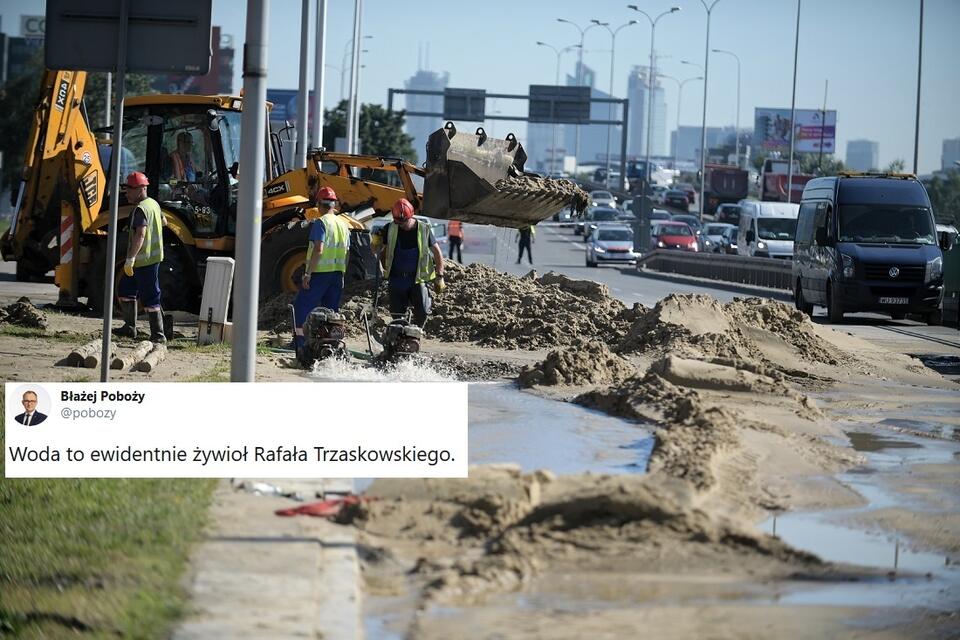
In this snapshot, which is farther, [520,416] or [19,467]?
A: [520,416]

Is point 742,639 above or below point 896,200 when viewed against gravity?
below

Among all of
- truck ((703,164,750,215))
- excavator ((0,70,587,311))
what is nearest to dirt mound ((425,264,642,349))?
excavator ((0,70,587,311))

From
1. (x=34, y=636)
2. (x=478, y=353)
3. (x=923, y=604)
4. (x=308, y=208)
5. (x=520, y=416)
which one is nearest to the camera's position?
(x=34, y=636)

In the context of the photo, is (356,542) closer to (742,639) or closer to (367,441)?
(367,441)

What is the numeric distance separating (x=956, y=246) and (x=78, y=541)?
2532cm

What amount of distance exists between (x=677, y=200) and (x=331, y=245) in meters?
107

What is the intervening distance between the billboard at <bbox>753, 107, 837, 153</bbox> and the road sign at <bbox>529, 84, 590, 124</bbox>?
201ft

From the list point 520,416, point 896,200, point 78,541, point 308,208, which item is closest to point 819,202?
point 896,200

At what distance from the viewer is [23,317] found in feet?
62.3

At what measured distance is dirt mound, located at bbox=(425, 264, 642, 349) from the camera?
20.4 meters

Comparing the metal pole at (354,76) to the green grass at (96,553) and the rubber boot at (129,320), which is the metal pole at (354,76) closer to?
the rubber boot at (129,320)

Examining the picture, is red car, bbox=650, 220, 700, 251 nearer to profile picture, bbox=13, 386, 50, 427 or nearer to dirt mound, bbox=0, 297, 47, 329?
dirt mound, bbox=0, 297, 47, 329

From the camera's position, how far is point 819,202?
3066cm
